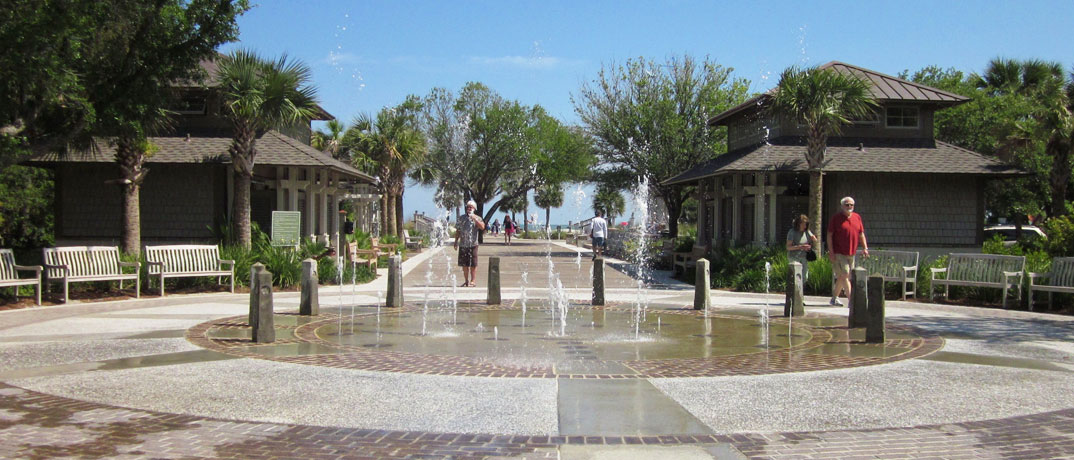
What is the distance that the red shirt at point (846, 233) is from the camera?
13406 millimetres

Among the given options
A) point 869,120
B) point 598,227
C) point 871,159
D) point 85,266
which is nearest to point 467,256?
A: point 85,266

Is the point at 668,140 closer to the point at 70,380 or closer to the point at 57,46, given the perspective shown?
the point at 57,46

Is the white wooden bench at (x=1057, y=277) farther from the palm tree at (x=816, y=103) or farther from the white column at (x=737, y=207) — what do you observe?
the white column at (x=737, y=207)

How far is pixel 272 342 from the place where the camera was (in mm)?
9672

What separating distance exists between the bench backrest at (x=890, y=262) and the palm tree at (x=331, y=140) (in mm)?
25784

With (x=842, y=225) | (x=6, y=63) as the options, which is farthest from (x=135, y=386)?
(x=842, y=225)

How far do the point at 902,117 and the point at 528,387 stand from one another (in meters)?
20.1

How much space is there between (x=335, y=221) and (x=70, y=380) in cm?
1985

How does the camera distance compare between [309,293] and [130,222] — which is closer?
[309,293]

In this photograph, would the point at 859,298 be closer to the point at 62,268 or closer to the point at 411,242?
the point at 62,268

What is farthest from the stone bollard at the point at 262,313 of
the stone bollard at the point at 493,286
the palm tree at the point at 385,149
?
the palm tree at the point at 385,149

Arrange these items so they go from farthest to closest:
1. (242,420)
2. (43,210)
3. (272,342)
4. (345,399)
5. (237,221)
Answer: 1. (43,210)
2. (237,221)
3. (272,342)
4. (345,399)
5. (242,420)

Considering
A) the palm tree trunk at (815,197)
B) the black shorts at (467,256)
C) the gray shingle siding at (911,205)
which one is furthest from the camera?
the gray shingle siding at (911,205)

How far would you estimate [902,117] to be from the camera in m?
23.6
